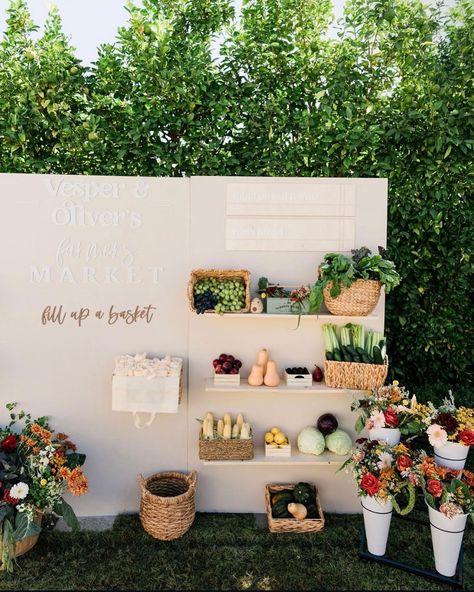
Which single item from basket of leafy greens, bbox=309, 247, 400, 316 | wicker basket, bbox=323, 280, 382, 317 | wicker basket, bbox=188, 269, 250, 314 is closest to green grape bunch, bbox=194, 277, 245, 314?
wicker basket, bbox=188, 269, 250, 314

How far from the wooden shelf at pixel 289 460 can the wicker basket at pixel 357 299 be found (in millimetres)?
1173

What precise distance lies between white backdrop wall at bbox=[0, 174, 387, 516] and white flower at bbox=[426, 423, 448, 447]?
88 cm

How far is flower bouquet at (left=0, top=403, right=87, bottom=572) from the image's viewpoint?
3.30 meters

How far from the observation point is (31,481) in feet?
11.4

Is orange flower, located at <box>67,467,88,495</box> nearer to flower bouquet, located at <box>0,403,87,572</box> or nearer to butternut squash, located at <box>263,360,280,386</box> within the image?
flower bouquet, located at <box>0,403,87,572</box>

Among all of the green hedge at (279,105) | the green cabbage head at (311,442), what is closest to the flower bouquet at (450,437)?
the green cabbage head at (311,442)

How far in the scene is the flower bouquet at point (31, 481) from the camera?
130 inches

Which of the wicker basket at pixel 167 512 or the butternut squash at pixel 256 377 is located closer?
the wicker basket at pixel 167 512

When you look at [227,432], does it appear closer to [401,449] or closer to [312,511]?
[312,511]

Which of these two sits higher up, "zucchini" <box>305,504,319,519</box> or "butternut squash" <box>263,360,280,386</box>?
"butternut squash" <box>263,360,280,386</box>

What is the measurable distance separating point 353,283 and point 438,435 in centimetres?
121

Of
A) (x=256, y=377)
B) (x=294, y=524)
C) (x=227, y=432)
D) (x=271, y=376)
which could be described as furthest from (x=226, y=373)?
(x=294, y=524)

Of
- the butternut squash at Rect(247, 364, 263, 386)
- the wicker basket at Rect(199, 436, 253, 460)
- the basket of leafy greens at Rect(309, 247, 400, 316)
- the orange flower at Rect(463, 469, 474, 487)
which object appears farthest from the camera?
the butternut squash at Rect(247, 364, 263, 386)

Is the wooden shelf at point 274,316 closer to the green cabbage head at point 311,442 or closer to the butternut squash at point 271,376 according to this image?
the butternut squash at point 271,376
